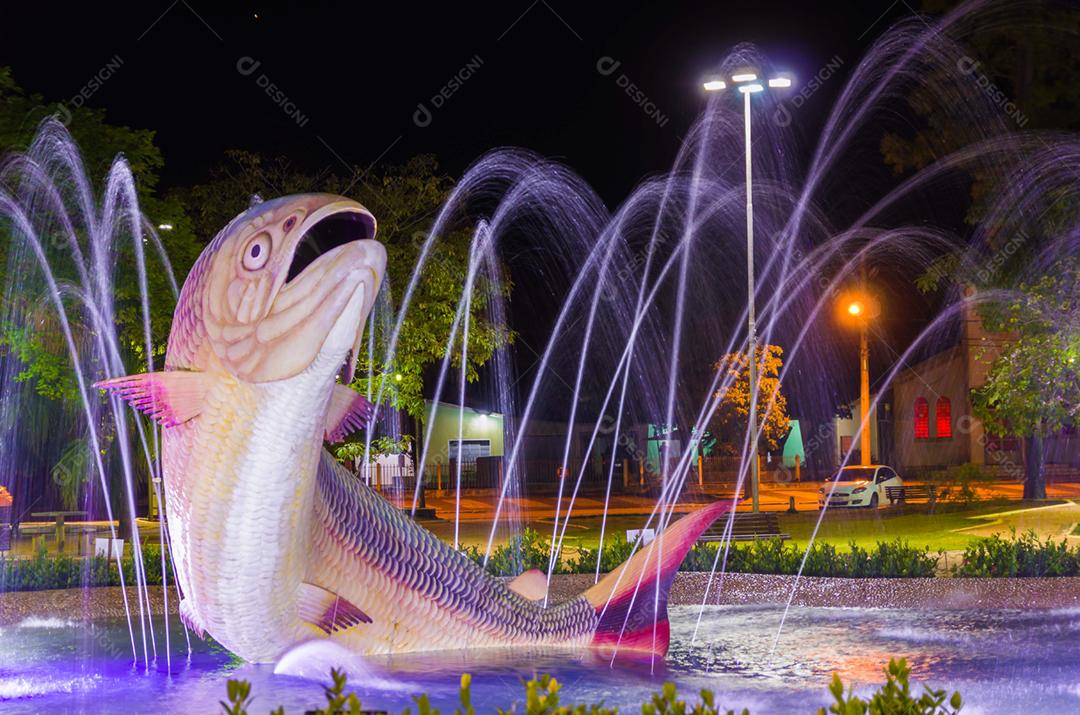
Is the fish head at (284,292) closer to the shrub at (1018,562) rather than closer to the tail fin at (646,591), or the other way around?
the tail fin at (646,591)

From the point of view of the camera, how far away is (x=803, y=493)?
1654 inches

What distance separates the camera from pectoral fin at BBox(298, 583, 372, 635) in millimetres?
7812

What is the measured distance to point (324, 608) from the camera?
25.7 ft

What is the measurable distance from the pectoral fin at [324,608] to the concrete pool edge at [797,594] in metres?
6.55

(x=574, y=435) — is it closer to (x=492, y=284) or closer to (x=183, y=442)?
(x=492, y=284)

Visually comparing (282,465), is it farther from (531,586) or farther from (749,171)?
(749,171)

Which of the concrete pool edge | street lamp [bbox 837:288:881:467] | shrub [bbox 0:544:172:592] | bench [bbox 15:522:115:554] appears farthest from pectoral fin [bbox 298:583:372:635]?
street lamp [bbox 837:288:881:467]

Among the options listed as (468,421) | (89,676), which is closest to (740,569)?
(89,676)

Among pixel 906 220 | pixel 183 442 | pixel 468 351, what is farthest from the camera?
pixel 906 220

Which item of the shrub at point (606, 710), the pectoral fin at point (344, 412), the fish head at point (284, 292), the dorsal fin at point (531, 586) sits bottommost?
the dorsal fin at point (531, 586)

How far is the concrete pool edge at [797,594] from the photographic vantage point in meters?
13.7

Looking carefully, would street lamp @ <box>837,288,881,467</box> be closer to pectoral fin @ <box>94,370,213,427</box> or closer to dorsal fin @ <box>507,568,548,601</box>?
dorsal fin @ <box>507,568,548,601</box>

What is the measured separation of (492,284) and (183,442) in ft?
61.0

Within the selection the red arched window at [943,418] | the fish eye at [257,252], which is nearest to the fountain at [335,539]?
the fish eye at [257,252]
